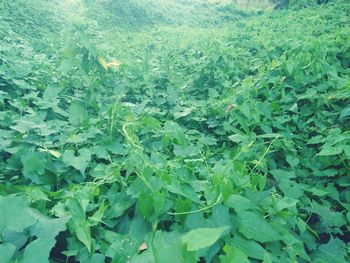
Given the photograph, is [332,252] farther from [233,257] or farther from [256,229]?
[233,257]

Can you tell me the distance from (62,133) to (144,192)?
107 centimetres

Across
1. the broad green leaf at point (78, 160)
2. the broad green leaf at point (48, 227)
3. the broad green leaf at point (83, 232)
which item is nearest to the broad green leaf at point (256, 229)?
the broad green leaf at point (83, 232)

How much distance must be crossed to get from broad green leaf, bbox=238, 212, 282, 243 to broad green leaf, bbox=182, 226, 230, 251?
30 centimetres

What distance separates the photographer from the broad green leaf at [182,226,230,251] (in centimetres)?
90

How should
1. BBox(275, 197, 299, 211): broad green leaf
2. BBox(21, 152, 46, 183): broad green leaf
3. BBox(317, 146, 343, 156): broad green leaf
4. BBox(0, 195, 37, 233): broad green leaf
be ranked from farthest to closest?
BBox(317, 146, 343, 156): broad green leaf
BBox(21, 152, 46, 183): broad green leaf
BBox(275, 197, 299, 211): broad green leaf
BBox(0, 195, 37, 233): broad green leaf

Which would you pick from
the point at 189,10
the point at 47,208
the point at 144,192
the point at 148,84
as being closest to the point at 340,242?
the point at 144,192

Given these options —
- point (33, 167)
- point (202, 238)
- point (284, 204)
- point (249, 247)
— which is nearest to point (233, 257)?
point (202, 238)

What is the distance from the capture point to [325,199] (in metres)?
1.87

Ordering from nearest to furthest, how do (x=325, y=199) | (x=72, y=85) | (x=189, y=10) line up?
(x=325, y=199) < (x=72, y=85) < (x=189, y=10)

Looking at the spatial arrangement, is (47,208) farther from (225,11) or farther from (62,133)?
(225,11)

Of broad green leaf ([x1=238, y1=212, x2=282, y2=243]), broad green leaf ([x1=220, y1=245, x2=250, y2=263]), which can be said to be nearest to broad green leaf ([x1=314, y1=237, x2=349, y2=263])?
broad green leaf ([x1=238, y1=212, x2=282, y2=243])

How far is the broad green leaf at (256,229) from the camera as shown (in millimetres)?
1184

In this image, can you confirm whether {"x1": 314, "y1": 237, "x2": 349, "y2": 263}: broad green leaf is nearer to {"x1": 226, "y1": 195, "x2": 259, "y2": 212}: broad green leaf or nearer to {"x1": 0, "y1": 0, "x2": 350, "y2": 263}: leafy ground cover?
{"x1": 0, "y1": 0, "x2": 350, "y2": 263}: leafy ground cover

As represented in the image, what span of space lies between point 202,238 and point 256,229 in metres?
0.36
